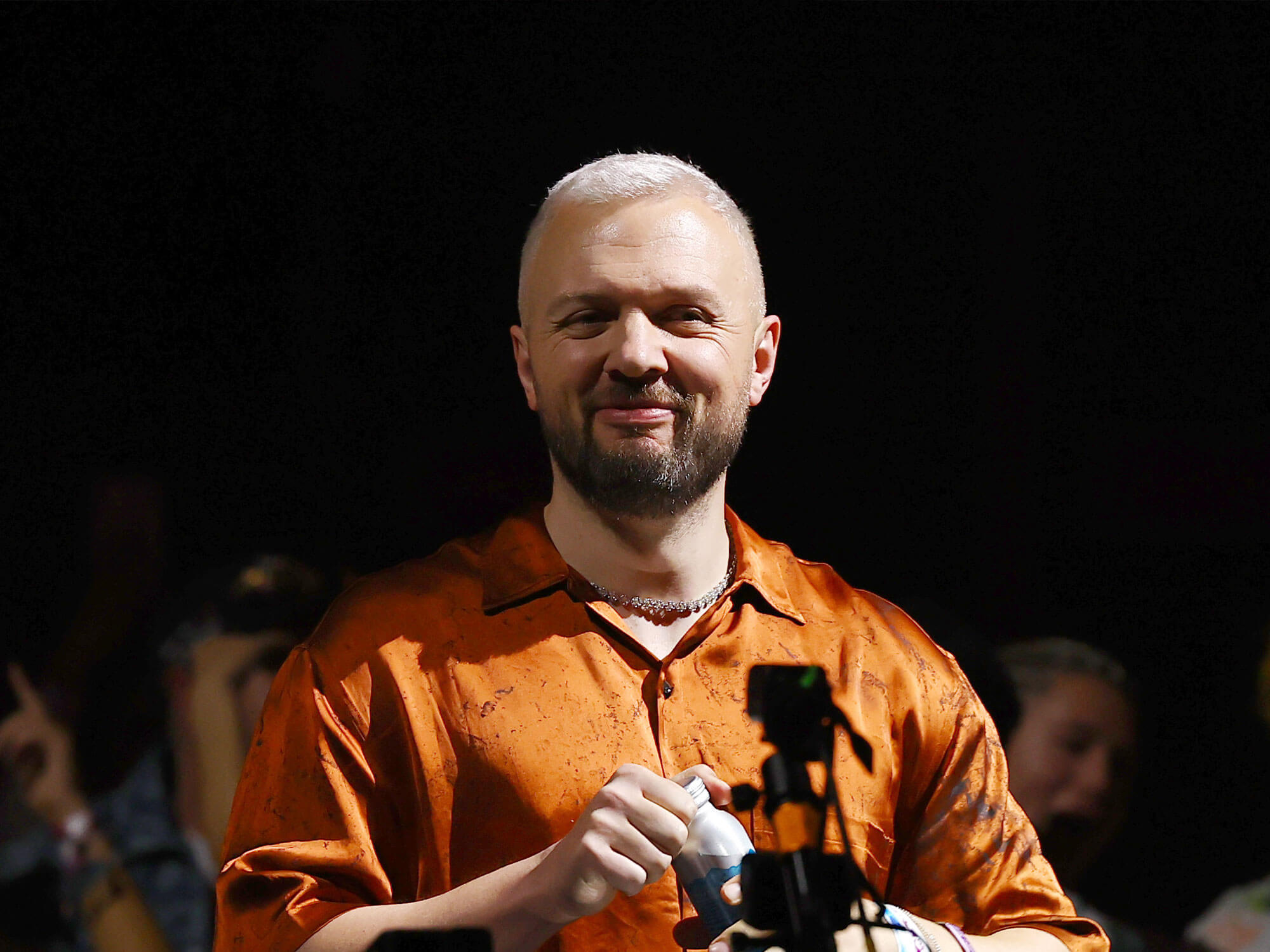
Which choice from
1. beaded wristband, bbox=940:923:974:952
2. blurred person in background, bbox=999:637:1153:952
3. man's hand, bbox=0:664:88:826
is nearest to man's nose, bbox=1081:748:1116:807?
blurred person in background, bbox=999:637:1153:952

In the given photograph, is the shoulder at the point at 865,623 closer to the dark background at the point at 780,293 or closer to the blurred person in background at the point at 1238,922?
the dark background at the point at 780,293

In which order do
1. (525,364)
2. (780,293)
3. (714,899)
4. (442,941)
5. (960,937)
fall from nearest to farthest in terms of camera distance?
(442,941)
(714,899)
(960,937)
(525,364)
(780,293)

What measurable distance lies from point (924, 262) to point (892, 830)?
934mm

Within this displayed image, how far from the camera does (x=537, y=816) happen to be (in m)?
1.81

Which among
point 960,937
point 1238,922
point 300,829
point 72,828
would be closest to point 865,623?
point 960,937

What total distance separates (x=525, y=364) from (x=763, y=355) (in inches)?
12.8

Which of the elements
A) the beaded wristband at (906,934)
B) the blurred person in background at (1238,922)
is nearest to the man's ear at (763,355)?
the beaded wristband at (906,934)

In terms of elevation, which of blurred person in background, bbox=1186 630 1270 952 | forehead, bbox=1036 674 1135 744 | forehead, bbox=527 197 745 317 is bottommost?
blurred person in background, bbox=1186 630 1270 952

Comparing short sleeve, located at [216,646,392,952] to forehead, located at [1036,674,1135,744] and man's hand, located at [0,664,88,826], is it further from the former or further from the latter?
forehead, located at [1036,674,1135,744]

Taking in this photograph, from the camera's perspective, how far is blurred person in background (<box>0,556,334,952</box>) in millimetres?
2229

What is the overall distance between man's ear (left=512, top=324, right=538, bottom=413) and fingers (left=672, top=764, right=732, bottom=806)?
0.58 meters

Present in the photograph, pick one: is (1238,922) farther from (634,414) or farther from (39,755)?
(39,755)

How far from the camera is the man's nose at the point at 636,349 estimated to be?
6.15ft

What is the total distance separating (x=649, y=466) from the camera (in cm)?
191
